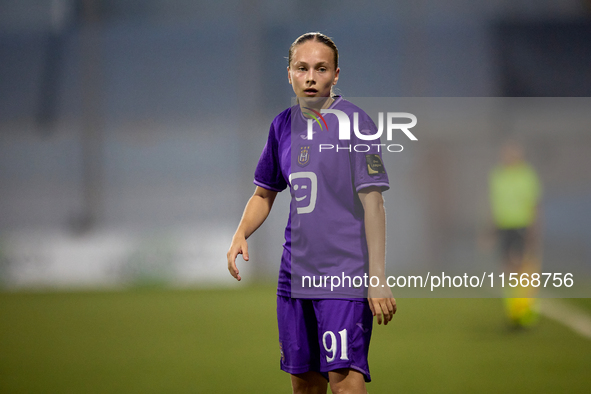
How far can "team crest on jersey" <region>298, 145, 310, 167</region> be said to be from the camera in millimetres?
1638

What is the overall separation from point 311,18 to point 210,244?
10.2 feet

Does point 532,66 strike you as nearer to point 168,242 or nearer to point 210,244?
point 210,244

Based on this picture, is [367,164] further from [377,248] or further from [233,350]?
[233,350]

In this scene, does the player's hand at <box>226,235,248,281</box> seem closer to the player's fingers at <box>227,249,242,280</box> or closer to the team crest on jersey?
the player's fingers at <box>227,249,242,280</box>

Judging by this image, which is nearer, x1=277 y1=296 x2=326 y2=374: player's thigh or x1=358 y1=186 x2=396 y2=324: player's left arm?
x1=358 y1=186 x2=396 y2=324: player's left arm

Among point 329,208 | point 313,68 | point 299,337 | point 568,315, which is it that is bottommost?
point 568,315

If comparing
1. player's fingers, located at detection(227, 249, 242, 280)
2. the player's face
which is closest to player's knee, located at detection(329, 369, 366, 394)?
player's fingers, located at detection(227, 249, 242, 280)

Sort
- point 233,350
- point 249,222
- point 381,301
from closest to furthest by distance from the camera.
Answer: point 381,301 → point 249,222 → point 233,350

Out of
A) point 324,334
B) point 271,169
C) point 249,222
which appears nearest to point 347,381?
point 324,334

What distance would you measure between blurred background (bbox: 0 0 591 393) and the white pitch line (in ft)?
0.14

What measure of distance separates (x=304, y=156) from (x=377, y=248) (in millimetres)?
374

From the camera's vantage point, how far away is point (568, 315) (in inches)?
188

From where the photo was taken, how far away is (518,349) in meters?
3.60

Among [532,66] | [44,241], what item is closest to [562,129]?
[532,66]
